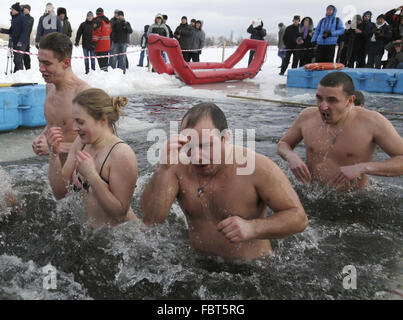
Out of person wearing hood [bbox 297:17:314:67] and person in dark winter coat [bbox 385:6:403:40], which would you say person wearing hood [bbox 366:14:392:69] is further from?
person wearing hood [bbox 297:17:314:67]

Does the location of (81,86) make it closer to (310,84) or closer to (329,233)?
(329,233)

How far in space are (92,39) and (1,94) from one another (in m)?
6.17

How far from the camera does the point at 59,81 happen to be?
12.2 ft

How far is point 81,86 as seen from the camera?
3.73m

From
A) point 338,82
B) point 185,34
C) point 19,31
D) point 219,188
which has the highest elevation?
point 185,34

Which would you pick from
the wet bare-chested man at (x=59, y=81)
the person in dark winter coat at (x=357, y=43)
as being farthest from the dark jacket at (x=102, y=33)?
the wet bare-chested man at (x=59, y=81)

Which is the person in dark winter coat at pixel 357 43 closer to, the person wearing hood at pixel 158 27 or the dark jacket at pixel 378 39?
the dark jacket at pixel 378 39

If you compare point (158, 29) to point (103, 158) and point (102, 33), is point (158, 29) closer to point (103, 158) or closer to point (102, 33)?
point (102, 33)

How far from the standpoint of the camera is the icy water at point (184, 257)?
2.50 metres

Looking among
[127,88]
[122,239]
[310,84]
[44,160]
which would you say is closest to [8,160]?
[44,160]

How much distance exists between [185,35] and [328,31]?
474 cm

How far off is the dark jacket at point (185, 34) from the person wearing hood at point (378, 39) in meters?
5.58

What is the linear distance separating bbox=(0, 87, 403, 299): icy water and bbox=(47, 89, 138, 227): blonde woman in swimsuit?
260 millimetres

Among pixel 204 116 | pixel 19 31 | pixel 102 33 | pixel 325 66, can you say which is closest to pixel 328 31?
pixel 325 66
